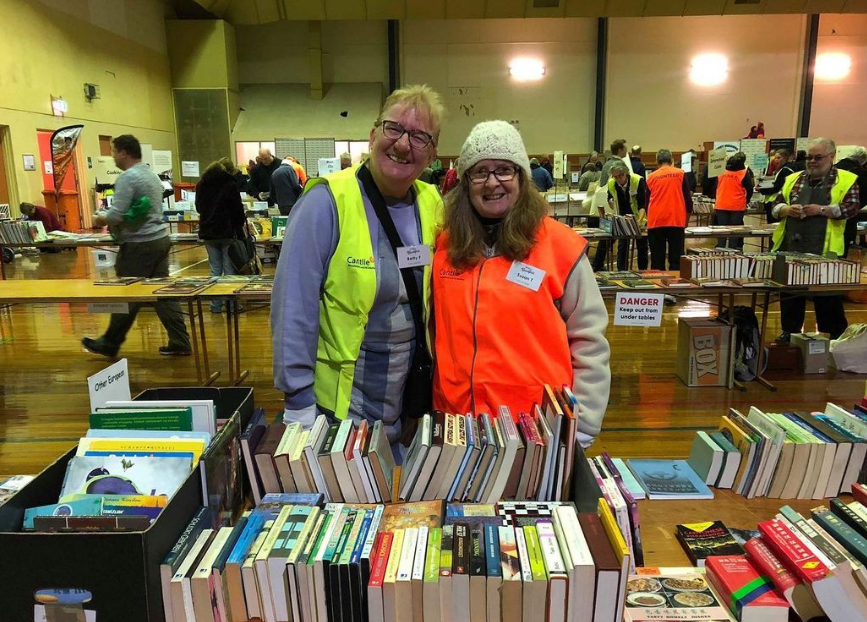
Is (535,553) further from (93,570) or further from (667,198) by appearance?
(667,198)

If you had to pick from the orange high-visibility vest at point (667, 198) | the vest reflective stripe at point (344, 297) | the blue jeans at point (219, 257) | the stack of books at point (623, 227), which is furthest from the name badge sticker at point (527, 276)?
the stack of books at point (623, 227)

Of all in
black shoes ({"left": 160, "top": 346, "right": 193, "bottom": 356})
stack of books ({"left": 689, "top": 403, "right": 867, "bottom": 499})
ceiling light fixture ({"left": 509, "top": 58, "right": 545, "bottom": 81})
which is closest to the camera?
stack of books ({"left": 689, "top": 403, "right": 867, "bottom": 499})

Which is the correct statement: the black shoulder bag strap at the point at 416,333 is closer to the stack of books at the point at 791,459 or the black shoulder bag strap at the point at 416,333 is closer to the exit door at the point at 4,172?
the stack of books at the point at 791,459

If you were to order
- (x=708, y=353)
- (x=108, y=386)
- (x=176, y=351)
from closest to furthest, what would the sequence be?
(x=108, y=386)
(x=708, y=353)
(x=176, y=351)

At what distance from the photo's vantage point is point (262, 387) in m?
4.51

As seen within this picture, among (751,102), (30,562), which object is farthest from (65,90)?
(751,102)

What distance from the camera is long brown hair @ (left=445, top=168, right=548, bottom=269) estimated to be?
1709 mm

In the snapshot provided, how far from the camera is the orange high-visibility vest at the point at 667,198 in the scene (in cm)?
656

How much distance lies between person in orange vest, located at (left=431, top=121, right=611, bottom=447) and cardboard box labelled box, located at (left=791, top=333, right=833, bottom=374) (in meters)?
3.69

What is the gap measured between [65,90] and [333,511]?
41.2 feet

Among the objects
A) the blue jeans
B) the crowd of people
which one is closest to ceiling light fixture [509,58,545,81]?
the blue jeans

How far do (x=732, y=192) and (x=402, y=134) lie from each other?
26.1 ft

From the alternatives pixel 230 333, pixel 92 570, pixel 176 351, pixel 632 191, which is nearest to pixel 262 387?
pixel 230 333

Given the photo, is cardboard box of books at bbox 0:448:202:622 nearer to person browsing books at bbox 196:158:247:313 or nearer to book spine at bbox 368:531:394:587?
book spine at bbox 368:531:394:587
